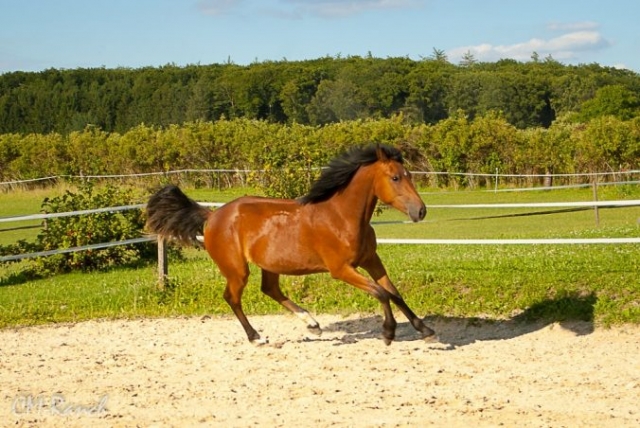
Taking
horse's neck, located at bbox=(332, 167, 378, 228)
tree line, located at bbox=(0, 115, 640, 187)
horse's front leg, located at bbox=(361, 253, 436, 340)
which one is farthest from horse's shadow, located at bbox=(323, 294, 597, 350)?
tree line, located at bbox=(0, 115, 640, 187)

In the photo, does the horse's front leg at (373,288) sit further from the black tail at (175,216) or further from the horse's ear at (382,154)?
the black tail at (175,216)

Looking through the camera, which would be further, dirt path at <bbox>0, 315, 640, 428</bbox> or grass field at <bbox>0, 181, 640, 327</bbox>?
grass field at <bbox>0, 181, 640, 327</bbox>

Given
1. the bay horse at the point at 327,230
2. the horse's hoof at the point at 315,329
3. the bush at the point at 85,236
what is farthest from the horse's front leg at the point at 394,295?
the bush at the point at 85,236

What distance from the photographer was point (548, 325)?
912 cm

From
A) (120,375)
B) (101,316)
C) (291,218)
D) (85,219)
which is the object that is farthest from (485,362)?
(85,219)

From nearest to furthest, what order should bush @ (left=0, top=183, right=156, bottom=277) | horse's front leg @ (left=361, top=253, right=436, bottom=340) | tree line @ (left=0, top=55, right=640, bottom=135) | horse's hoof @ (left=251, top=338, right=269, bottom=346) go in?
horse's front leg @ (left=361, top=253, right=436, bottom=340)
horse's hoof @ (left=251, top=338, right=269, bottom=346)
bush @ (left=0, top=183, right=156, bottom=277)
tree line @ (left=0, top=55, right=640, bottom=135)

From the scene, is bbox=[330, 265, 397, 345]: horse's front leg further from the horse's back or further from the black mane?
the black mane

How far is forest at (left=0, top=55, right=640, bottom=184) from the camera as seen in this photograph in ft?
126

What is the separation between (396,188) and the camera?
816cm

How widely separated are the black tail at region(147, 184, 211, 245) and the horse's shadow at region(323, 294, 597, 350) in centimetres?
180

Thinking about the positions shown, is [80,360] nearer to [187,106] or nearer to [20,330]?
[20,330]

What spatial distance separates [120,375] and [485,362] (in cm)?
312

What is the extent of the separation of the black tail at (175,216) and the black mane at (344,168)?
1677mm

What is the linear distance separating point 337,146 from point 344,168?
32.1m
